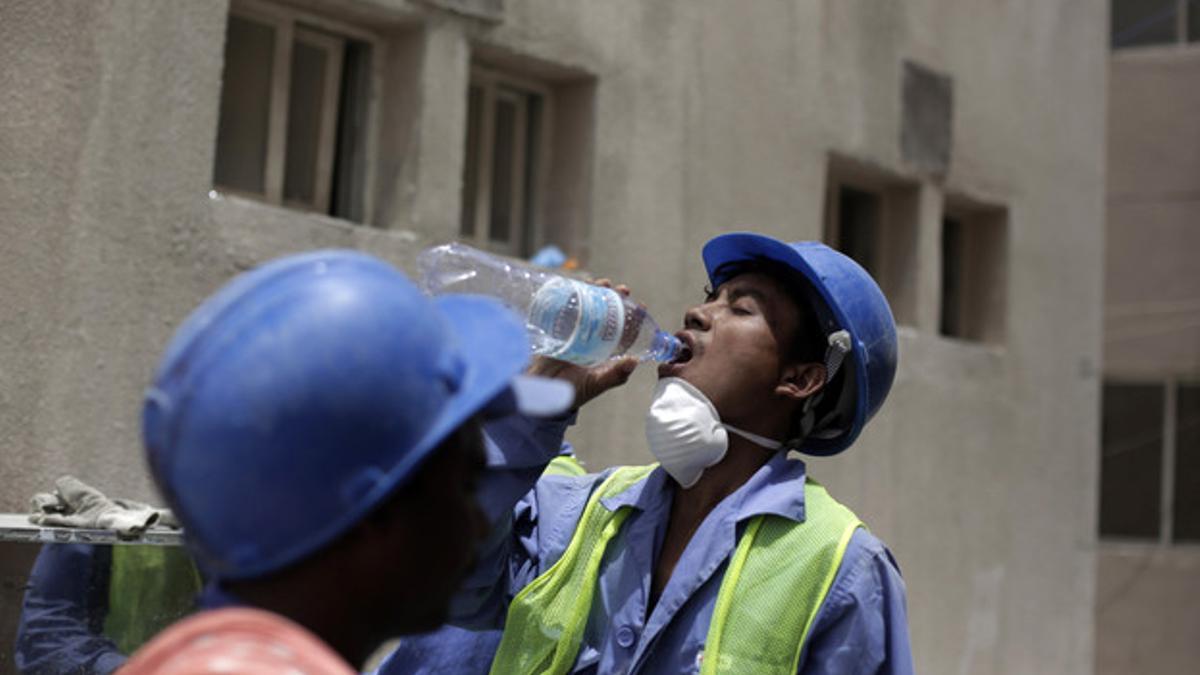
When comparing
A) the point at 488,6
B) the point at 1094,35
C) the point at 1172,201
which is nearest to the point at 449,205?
the point at 488,6

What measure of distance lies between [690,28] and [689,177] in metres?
0.65

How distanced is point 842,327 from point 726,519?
0.49 metres

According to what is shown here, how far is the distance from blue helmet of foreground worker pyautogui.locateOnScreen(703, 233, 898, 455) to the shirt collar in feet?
0.52

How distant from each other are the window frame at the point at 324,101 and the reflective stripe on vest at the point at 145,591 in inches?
78.6

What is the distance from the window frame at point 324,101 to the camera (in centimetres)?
559

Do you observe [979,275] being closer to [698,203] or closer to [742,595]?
[698,203]

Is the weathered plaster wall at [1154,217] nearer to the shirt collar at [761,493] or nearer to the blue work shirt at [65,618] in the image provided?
the shirt collar at [761,493]

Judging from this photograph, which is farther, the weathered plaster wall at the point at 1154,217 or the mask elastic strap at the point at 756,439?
the weathered plaster wall at the point at 1154,217

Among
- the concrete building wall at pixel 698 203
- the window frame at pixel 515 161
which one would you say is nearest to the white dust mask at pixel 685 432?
the concrete building wall at pixel 698 203

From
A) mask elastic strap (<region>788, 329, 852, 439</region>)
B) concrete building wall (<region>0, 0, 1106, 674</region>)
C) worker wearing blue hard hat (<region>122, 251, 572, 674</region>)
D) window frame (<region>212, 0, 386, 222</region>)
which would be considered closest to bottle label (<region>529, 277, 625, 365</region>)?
mask elastic strap (<region>788, 329, 852, 439</region>)

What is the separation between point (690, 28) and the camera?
699 cm

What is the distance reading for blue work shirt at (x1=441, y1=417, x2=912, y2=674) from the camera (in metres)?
2.88

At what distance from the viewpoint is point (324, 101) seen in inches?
230

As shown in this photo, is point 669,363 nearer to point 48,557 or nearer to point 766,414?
point 766,414
